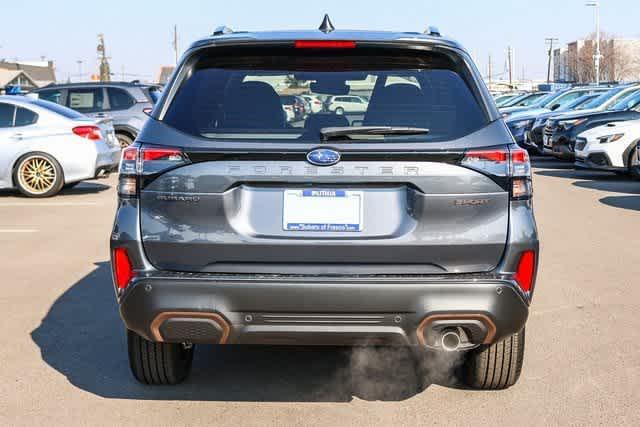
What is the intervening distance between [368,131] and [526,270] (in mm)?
894

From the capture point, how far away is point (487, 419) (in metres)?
4.33

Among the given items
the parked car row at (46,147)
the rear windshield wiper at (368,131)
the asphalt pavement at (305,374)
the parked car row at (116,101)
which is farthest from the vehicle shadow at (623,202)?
the parked car row at (116,101)

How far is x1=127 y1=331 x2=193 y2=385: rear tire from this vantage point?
461 centimetres

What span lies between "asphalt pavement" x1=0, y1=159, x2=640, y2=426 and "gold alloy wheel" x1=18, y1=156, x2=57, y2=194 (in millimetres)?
6232

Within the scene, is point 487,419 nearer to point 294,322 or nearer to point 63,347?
point 294,322

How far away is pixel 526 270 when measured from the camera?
4.05m

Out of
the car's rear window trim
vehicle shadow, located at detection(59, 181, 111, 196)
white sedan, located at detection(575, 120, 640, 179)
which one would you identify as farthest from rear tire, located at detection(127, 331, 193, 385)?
white sedan, located at detection(575, 120, 640, 179)

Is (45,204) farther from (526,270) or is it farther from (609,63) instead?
(609,63)

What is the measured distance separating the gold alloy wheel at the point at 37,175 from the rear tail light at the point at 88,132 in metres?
0.60

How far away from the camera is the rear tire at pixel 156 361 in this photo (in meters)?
4.61

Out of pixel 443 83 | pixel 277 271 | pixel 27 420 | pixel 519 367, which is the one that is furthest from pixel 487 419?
pixel 27 420

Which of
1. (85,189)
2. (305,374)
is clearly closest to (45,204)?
(85,189)

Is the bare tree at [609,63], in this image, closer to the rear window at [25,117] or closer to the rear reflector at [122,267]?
the rear window at [25,117]

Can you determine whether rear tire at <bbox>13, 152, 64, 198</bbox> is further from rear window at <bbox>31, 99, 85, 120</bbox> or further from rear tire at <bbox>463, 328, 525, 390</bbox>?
rear tire at <bbox>463, 328, 525, 390</bbox>
